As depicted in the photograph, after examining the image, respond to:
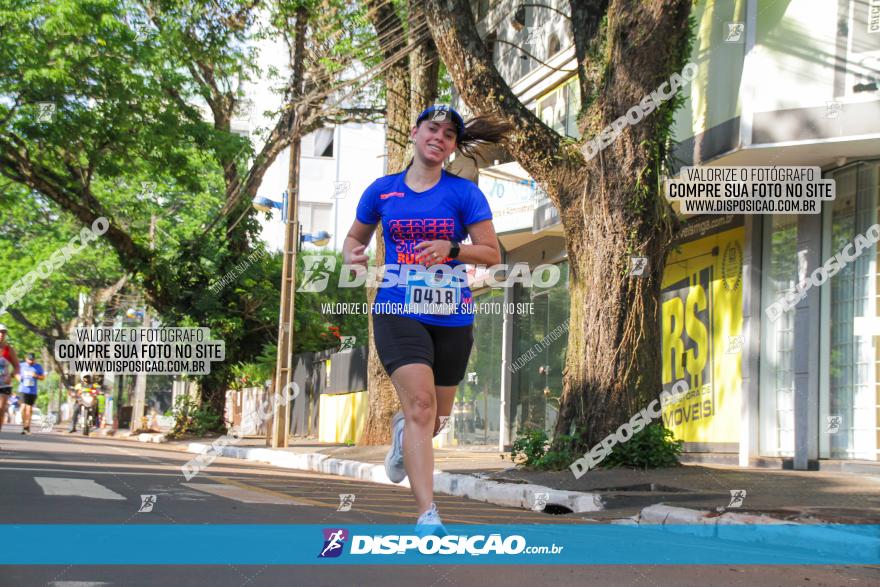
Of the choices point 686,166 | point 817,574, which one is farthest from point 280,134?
point 817,574

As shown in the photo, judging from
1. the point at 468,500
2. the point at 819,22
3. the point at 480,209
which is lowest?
the point at 468,500

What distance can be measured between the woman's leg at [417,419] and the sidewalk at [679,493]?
9.01 ft

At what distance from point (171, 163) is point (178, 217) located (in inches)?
896

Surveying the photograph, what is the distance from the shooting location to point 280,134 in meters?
25.1

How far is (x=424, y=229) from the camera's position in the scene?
17.4 ft

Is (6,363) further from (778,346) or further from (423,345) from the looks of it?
(423,345)

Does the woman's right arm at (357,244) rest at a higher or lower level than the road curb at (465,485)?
higher

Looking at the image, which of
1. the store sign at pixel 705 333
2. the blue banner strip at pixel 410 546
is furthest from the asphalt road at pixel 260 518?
the store sign at pixel 705 333

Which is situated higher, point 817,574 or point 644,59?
point 644,59

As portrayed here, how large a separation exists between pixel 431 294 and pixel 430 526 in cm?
107

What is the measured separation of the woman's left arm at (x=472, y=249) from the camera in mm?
5055

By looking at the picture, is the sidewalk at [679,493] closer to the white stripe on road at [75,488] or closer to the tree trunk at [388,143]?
the white stripe on road at [75,488]

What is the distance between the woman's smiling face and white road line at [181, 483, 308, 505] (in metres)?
3.31

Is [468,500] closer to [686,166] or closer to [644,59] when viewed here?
[644,59]
